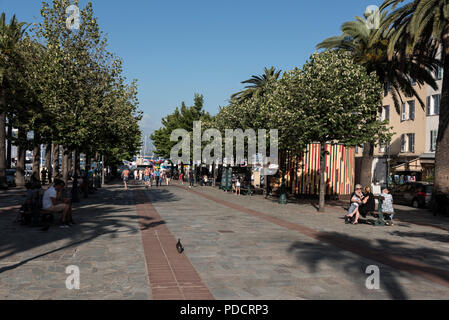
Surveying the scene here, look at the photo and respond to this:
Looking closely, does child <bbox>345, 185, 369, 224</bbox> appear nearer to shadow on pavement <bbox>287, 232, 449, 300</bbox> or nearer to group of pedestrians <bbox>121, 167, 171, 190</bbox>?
shadow on pavement <bbox>287, 232, 449, 300</bbox>

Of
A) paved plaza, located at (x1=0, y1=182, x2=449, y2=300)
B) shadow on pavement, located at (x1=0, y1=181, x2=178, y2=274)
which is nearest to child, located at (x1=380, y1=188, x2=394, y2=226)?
paved plaza, located at (x1=0, y1=182, x2=449, y2=300)

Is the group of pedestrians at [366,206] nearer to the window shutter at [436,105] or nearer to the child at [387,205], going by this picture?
the child at [387,205]

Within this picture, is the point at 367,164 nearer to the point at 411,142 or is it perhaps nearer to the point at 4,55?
the point at 411,142

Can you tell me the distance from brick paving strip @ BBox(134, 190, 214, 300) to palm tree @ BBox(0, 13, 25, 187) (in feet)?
58.5

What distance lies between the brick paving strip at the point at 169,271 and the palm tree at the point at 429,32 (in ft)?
43.6

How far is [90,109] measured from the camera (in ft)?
57.9

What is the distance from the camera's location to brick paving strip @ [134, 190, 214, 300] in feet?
19.7

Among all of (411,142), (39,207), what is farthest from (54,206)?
(411,142)

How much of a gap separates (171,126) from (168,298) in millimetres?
68613

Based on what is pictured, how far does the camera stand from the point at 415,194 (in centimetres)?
2598

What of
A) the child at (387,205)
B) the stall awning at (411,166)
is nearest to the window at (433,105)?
the stall awning at (411,166)
